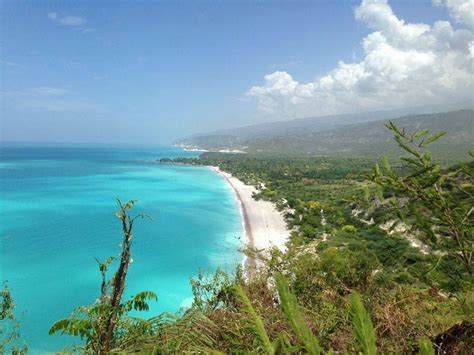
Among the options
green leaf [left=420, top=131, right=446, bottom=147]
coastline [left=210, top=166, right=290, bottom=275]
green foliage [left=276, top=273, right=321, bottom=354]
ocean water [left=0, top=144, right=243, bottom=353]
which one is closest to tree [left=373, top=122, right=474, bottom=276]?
green leaf [left=420, top=131, right=446, bottom=147]

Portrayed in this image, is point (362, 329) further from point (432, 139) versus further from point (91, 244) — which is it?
point (91, 244)

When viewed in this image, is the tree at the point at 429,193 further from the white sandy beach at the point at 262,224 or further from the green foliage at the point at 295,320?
the white sandy beach at the point at 262,224

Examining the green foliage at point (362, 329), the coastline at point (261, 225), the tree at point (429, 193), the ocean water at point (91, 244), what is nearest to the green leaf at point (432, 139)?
the tree at point (429, 193)

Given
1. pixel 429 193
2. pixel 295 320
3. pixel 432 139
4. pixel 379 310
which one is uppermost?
pixel 432 139

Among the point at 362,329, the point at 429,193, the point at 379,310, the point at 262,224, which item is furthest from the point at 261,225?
the point at 362,329

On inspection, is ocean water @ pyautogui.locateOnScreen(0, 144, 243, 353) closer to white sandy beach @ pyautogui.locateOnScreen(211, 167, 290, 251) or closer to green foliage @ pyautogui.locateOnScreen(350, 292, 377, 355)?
white sandy beach @ pyautogui.locateOnScreen(211, 167, 290, 251)

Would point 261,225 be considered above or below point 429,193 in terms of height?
below

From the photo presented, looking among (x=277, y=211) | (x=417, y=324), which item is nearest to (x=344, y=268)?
(x=417, y=324)
